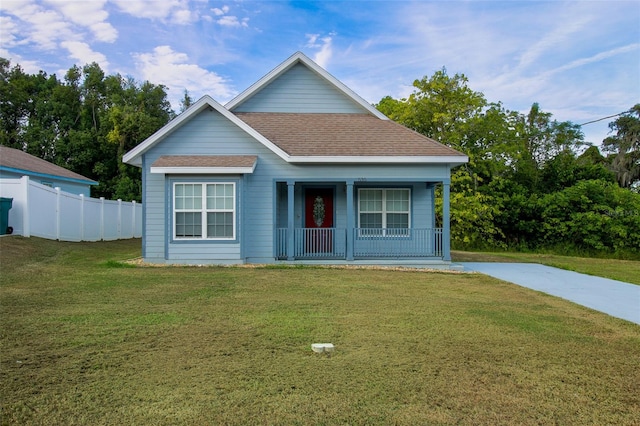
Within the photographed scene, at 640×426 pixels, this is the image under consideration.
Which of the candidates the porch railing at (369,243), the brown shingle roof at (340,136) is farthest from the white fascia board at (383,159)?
the porch railing at (369,243)

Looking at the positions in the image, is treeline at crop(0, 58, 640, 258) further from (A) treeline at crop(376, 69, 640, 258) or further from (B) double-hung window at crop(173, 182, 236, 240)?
(B) double-hung window at crop(173, 182, 236, 240)

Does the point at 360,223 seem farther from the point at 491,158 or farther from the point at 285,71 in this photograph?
the point at 491,158

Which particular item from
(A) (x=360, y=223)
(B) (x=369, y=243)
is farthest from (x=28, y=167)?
(B) (x=369, y=243)

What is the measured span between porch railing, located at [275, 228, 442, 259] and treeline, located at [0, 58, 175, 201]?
22.1m

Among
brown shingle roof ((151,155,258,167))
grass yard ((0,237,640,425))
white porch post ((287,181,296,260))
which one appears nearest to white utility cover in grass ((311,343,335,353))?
grass yard ((0,237,640,425))

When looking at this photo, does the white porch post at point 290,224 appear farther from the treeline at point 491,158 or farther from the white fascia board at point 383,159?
the treeline at point 491,158

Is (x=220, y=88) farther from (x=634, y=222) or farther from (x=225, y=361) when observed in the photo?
(x=225, y=361)

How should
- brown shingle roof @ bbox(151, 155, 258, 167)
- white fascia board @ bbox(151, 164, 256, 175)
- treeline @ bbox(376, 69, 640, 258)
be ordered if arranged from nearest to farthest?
1. white fascia board @ bbox(151, 164, 256, 175)
2. brown shingle roof @ bbox(151, 155, 258, 167)
3. treeline @ bbox(376, 69, 640, 258)

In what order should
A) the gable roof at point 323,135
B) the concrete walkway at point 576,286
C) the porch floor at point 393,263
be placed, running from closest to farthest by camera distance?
the concrete walkway at point 576,286 < the gable roof at point 323,135 < the porch floor at point 393,263

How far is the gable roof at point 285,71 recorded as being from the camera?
48.9 ft

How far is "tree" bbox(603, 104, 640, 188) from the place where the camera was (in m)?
31.1

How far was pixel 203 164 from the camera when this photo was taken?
12.3 m

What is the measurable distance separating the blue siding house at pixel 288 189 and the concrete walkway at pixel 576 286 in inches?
78.3

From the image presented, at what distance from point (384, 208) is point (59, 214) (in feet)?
36.2
